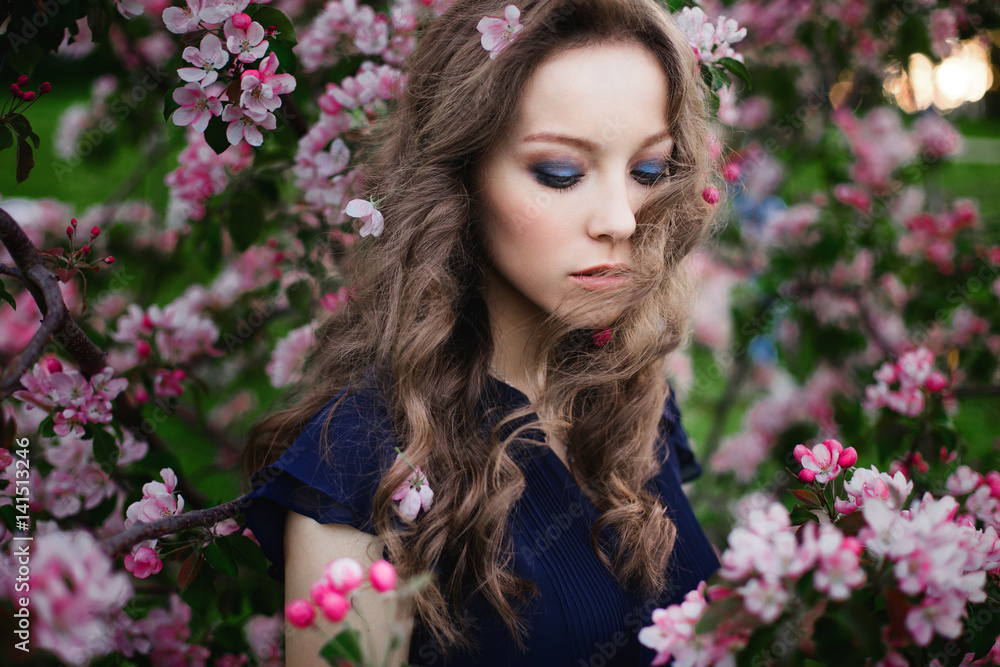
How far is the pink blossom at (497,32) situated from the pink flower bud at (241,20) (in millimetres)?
431

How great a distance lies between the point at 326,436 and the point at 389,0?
1603mm

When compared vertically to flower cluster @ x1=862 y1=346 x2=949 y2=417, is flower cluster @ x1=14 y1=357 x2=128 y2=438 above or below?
below

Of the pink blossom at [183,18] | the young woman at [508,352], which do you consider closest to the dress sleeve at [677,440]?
the young woman at [508,352]

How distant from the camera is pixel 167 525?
1.06m

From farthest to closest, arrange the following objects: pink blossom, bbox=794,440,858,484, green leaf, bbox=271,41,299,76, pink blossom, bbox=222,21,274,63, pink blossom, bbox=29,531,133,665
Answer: green leaf, bbox=271,41,299,76 → pink blossom, bbox=222,21,274,63 → pink blossom, bbox=794,440,858,484 → pink blossom, bbox=29,531,133,665

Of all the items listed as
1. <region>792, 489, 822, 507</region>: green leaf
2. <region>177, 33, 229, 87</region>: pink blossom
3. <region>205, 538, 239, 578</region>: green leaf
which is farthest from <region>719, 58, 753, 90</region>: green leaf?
<region>205, 538, 239, 578</region>: green leaf

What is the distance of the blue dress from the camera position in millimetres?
1209

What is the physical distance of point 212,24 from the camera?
1.29 meters

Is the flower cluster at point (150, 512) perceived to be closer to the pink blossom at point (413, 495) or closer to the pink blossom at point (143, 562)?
the pink blossom at point (143, 562)

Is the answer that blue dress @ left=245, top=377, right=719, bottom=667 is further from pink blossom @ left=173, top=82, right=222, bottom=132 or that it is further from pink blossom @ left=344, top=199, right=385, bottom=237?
A: pink blossom @ left=173, top=82, right=222, bottom=132

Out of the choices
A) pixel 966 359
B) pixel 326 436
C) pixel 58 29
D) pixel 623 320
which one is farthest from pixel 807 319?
pixel 58 29

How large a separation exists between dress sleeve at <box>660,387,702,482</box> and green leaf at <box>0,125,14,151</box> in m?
1.57

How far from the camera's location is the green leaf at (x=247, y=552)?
48.1 inches

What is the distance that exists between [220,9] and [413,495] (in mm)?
960
